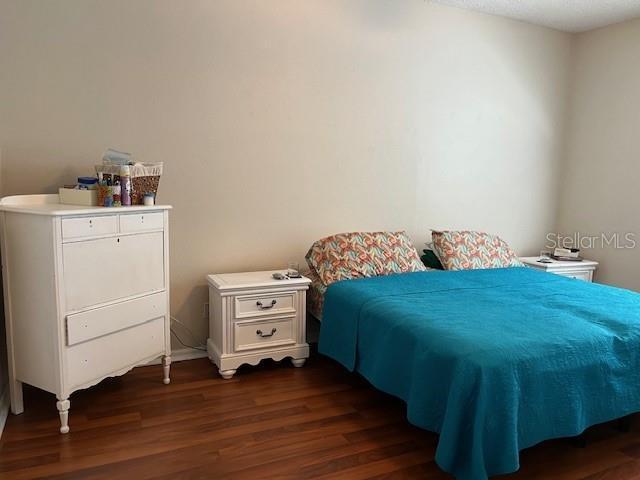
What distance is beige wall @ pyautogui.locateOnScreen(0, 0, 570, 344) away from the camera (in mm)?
2734

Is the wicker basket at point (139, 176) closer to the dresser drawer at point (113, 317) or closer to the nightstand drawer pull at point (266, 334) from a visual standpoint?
the dresser drawer at point (113, 317)

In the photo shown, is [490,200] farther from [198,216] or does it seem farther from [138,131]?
[138,131]

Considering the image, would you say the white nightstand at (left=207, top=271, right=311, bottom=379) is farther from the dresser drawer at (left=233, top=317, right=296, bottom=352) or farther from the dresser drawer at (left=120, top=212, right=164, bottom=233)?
the dresser drawer at (left=120, top=212, right=164, bottom=233)

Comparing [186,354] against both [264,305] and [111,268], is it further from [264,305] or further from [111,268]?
[111,268]

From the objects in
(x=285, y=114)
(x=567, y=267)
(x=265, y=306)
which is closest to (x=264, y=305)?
(x=265, y=306)

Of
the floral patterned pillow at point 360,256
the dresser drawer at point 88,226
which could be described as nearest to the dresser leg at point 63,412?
the dresser drawer at point 88,226

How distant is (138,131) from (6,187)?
77 centimetres

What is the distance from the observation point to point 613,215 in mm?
4082

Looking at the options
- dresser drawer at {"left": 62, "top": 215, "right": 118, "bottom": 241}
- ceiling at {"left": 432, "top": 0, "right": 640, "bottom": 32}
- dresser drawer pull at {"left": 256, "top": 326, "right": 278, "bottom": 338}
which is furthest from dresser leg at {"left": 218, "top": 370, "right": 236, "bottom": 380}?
ceiling at {"left": 432, "top": 0, "right": 640, "bottom": 32}

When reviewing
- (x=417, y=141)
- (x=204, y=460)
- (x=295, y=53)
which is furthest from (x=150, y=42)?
(x=204, y=460)

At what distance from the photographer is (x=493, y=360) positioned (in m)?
1.85

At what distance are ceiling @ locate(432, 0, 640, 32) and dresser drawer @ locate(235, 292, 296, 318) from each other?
8.31 ft

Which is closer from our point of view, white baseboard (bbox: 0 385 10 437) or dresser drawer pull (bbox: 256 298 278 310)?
white baseboard (bbox: 0 385 10 437)

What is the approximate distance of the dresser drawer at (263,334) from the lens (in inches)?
115
